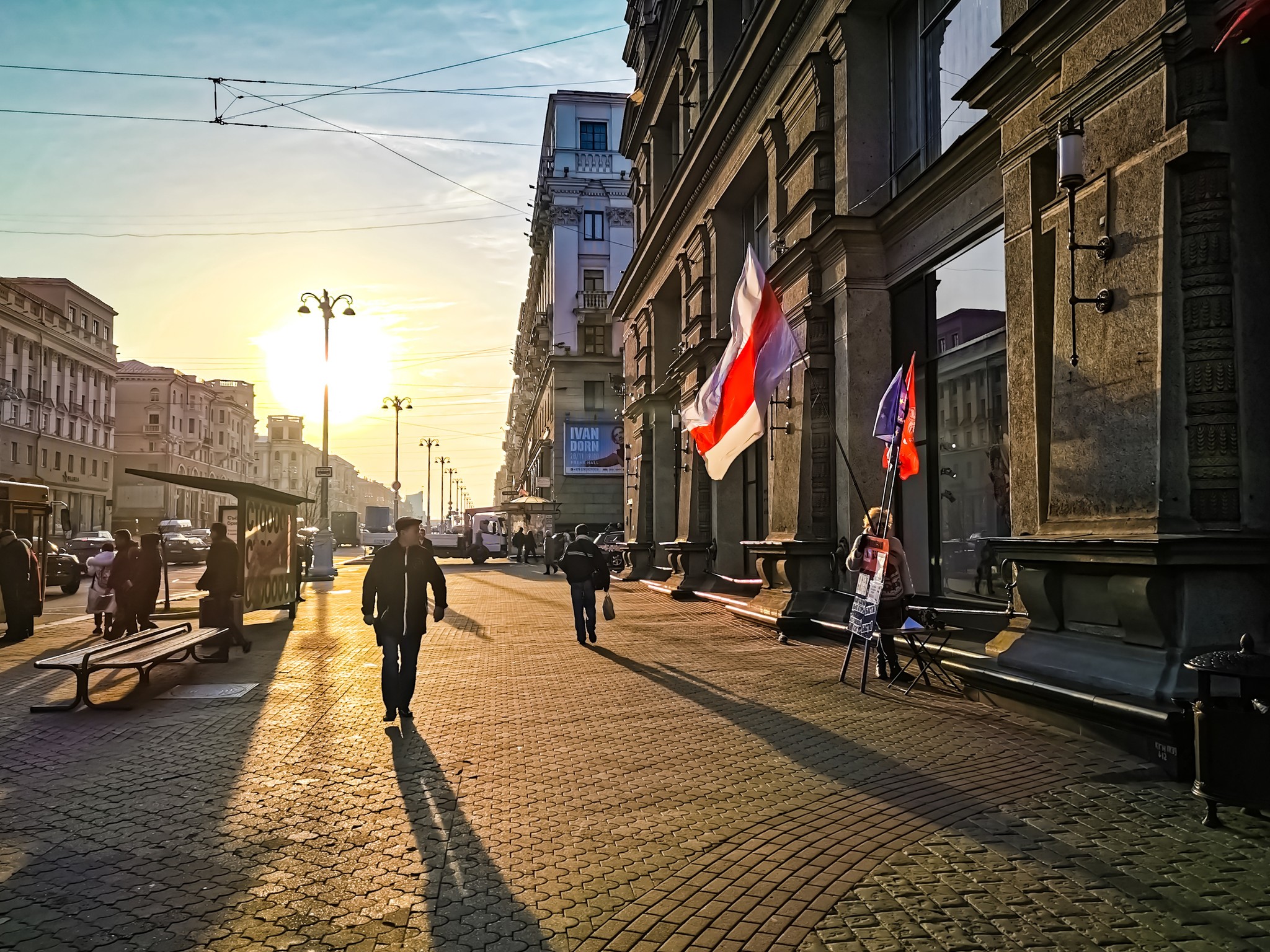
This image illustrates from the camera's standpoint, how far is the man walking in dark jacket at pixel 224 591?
1355 cm

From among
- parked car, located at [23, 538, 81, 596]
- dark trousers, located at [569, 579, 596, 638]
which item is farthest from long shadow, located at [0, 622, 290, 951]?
parked car, located at [23, 538, 81, 596]

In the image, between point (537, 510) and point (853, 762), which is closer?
point (853, 762)

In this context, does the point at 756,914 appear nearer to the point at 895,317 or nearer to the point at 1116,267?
the point at 1116,267

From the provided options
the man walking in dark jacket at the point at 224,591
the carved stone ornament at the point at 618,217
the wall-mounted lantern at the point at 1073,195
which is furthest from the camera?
the carved stone ornament at the point at 618,217

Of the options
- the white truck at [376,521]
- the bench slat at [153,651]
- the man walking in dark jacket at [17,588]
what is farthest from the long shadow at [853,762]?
the white truck at [376,521]

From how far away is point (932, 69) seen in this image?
13.2 metres

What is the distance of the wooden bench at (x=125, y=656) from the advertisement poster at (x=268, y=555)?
2.23 metres

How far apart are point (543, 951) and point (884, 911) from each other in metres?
1.44

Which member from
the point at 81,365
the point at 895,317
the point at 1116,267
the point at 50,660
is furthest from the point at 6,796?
the point at 81,365

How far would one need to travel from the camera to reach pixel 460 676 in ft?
36.8

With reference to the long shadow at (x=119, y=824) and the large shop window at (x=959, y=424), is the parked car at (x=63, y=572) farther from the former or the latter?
the large shop window at (x=959, y=424)

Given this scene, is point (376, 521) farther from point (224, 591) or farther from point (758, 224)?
point (224, 591)

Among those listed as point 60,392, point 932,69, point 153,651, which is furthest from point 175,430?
point 932,69

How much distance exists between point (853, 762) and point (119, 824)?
179 inches
